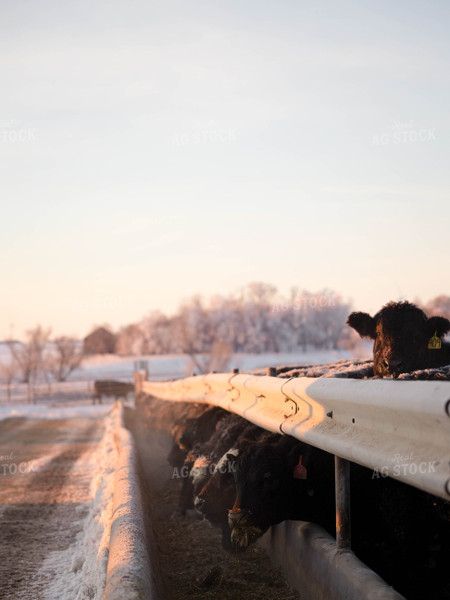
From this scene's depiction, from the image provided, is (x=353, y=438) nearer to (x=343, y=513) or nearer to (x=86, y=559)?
(x=343, y=513)

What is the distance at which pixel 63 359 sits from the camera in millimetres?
104812

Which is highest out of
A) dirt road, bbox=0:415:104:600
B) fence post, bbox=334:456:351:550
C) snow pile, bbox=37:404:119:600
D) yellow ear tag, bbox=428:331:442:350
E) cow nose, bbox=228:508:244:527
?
yellow ear tag, bbox=428:331:442:350

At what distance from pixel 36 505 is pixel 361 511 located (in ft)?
16.0

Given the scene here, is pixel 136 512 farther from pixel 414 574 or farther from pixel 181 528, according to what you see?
pixel 414 574

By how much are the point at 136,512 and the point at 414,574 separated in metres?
2.66

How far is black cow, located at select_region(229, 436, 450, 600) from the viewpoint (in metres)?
4.10

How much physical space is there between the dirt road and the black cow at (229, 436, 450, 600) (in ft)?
5.59

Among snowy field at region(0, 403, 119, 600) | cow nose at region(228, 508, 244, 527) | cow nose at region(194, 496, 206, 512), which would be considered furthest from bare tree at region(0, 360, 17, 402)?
cow nose at region(228, 508, 244, 527)

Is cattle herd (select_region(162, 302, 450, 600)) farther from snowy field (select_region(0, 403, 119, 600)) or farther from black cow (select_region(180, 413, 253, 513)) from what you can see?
snowy field (select_region(0, 403, 119, 600))

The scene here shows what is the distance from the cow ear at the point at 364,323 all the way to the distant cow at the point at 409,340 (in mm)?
410

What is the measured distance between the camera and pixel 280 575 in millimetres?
5098

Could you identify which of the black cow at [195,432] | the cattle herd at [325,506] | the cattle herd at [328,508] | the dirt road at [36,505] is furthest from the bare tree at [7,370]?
the cattle herd at [328,508]

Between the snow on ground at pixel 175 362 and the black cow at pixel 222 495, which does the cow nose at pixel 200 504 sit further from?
the snow on ground at pixel 175 362

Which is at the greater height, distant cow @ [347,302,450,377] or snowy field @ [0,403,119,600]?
distant cow @ [347,302,450,377]
